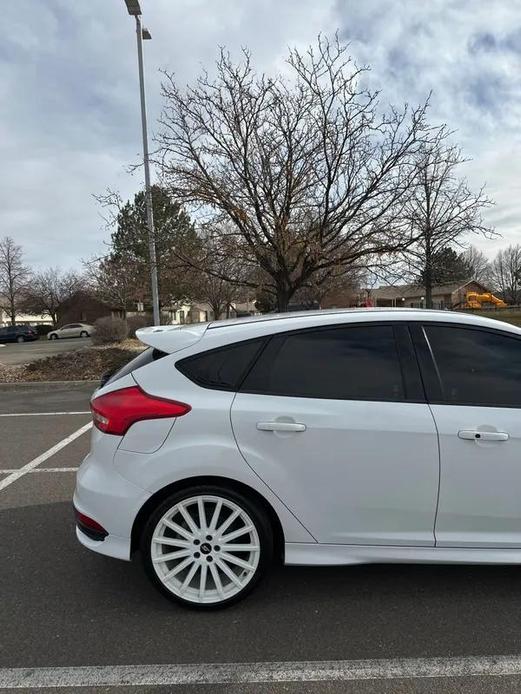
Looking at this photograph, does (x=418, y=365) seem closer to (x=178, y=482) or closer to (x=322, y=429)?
(x=322, y=429)

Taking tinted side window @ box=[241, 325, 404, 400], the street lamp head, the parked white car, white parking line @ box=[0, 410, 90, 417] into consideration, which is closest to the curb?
white parking line @ box=[0, 410, 90, 417]

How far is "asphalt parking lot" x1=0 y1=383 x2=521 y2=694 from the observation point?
2365 mm

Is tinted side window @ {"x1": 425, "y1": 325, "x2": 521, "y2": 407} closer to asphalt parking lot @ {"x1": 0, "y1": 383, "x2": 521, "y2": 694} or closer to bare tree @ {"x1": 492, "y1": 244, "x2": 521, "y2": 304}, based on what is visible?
asphalt parking lot @ {"x1": 0, "y1": 383, "x2": 521, "y2": 694}

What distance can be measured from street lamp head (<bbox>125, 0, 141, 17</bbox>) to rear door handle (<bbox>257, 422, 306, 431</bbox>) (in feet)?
44.3

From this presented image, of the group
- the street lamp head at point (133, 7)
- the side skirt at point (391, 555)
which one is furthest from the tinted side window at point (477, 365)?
the street lamp head at point (133, 7)

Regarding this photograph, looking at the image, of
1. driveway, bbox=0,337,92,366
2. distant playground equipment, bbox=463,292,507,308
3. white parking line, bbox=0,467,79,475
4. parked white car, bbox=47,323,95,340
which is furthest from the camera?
distant playground equipment, bbox=463,292,507,308

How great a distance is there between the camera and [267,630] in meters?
2.72

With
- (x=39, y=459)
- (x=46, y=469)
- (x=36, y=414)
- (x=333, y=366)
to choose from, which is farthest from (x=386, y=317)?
A: (x=36, y=414)

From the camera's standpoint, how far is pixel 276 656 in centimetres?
252

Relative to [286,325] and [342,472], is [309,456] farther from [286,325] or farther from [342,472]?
[286,325]

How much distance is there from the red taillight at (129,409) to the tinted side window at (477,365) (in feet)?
4.77

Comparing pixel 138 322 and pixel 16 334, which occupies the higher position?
pixel 138 322

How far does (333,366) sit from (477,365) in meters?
0.82

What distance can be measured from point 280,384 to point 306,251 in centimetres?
927
